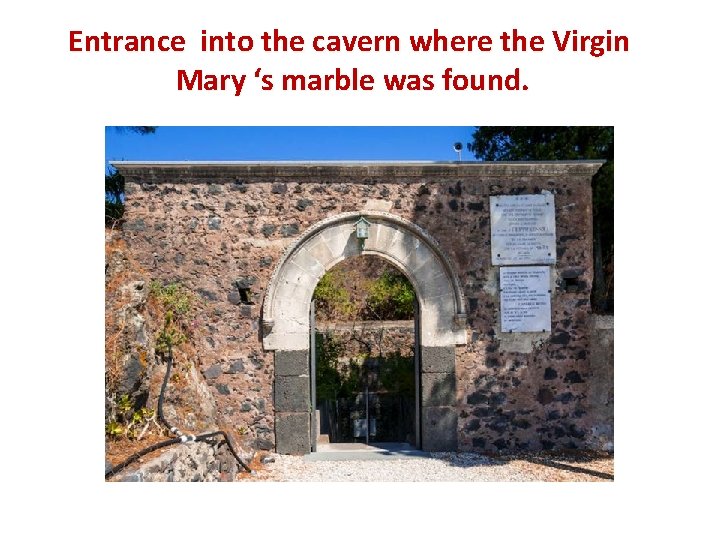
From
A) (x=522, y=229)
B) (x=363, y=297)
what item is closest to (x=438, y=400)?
(x=522, y=229)

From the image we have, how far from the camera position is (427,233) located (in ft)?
23.7

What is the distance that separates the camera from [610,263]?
11.2m

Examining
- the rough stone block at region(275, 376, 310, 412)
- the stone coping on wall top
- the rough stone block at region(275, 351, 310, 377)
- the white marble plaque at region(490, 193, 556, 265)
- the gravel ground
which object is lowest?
the gravel ground

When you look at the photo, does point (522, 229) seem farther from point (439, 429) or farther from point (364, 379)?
point (364, 379)

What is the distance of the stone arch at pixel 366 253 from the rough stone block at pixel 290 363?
8 centimetres

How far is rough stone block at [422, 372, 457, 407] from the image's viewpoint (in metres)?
7.17

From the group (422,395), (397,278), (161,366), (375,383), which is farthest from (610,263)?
(161,366)

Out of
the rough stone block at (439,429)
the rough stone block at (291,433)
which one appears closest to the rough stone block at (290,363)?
the rough stone block at (291,433)

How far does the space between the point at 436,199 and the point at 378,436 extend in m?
5.36

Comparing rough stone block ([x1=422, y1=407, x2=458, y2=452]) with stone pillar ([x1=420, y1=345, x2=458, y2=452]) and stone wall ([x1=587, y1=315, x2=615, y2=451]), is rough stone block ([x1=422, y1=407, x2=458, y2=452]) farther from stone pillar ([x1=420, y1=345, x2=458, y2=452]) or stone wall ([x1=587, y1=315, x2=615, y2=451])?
stone wall ([x1=587, y1=315, x2=615, y2=451])

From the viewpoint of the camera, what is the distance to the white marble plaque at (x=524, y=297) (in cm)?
722

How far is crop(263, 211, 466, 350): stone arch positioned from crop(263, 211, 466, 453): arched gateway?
1 centimetres

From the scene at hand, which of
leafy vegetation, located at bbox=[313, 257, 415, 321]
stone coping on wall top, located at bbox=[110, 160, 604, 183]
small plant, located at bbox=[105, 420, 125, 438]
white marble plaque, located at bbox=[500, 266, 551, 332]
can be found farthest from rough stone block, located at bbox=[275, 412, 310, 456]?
leafy vegetation, located at bbox=[313, 257, 415, 321]
